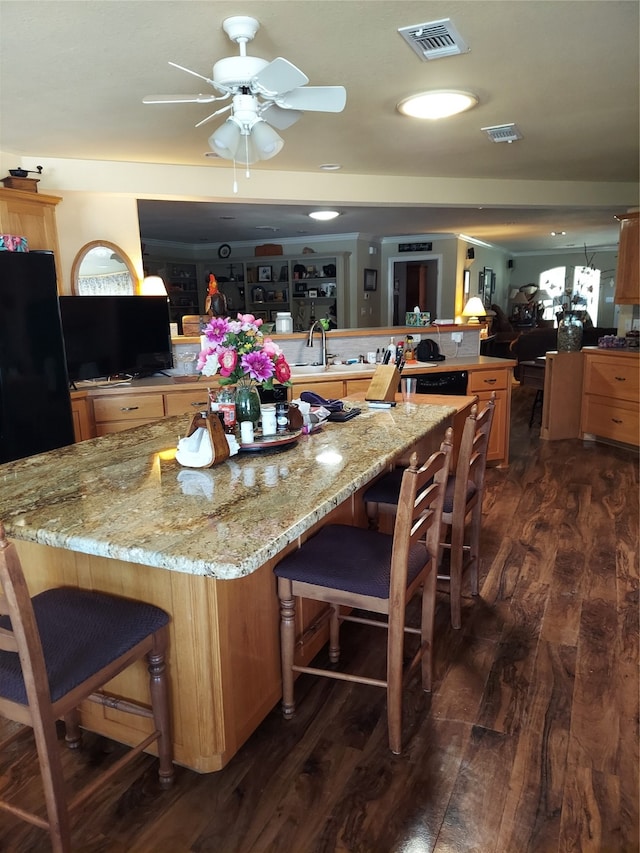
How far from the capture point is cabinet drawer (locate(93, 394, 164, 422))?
382cm

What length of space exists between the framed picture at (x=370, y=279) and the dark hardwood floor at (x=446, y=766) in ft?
25.5

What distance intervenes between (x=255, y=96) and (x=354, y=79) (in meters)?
0.65

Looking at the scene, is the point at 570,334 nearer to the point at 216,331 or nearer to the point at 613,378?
the point at 613,378

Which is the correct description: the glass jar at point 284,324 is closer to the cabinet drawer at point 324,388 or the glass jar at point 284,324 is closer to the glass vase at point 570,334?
the cabinet drawer at point 324,388

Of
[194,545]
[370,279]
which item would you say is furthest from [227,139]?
[370,279]

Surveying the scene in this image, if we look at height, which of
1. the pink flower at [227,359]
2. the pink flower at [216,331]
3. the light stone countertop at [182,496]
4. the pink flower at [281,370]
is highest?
the pink flower at [216,331]

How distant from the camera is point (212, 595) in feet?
5.00

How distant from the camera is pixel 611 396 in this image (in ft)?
17.5

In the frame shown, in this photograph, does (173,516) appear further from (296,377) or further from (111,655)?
(296,377)

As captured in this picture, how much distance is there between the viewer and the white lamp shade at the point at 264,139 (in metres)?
2.42

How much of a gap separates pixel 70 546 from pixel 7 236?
2.75 m

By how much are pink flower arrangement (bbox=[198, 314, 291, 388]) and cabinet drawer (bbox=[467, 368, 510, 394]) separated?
2.80 m

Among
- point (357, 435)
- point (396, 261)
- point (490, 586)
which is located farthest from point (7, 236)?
point (396, 261)

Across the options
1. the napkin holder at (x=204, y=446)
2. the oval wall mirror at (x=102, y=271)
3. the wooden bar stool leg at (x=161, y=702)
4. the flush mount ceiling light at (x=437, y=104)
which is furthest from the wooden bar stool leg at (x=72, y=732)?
the oval wall mirror at (x=102, y=271)
